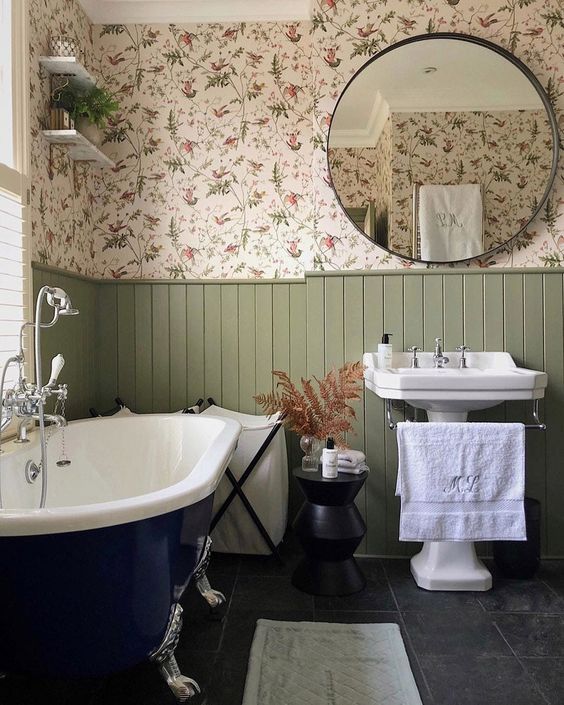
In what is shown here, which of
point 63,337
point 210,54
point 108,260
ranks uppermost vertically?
point 210,54

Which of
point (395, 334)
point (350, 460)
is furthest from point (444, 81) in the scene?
point (350, 460)

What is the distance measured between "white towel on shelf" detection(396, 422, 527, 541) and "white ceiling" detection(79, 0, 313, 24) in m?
2.23

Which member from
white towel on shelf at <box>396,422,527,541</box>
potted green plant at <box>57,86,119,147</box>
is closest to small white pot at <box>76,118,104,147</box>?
potted green plant at <box>57,86,119,147</box>

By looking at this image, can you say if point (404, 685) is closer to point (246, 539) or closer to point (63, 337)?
point (246, 539)

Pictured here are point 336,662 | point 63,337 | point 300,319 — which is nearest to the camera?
point 336,662

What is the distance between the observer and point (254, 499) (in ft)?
8.86

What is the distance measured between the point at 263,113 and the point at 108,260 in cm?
113

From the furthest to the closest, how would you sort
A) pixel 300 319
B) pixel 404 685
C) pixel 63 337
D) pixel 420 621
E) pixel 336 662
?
pixel 300 319, pixel 63 337, pixel 420 621, pixel 336 662, pixel 404 685

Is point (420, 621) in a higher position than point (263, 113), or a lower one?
lower

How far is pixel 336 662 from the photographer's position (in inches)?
73.7

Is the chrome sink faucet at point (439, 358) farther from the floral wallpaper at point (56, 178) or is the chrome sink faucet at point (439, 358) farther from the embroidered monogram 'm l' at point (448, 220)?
the floral wallpaper at point (56, 178)

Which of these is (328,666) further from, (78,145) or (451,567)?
(78,145)

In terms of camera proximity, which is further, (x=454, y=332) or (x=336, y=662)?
(x=454, y=332)

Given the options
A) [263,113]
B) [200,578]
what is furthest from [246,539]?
[263,113]
